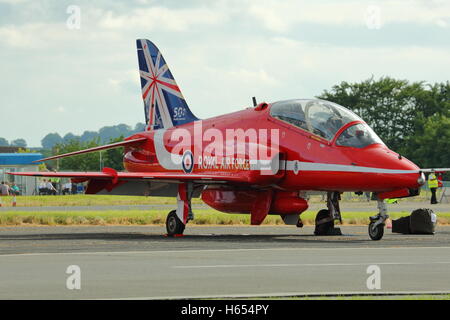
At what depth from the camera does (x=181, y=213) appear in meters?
23.5

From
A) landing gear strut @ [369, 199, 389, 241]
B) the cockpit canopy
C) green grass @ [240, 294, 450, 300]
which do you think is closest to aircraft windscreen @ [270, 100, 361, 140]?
the cockpit canopy

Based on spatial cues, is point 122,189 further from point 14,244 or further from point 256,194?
point 14,244

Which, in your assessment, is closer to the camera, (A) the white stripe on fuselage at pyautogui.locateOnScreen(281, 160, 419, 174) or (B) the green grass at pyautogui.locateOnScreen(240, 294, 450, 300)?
(B) the green grass at pyautogui.locateOnScreen(240, 294, 450, 300)

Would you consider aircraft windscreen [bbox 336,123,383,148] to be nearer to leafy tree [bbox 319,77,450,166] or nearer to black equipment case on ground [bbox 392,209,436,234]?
black equipment case on ground [bbox 392,209,436,234]

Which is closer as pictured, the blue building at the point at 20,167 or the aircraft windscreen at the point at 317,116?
the aircraft windscreen at the point at 317,116

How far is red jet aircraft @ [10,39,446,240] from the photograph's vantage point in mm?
20750

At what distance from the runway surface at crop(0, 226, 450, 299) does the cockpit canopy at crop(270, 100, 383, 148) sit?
2288mm

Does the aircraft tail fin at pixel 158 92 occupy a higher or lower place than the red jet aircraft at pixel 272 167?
higher

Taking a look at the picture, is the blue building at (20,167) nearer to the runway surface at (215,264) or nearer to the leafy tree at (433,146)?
the leafy tree at (433,146)

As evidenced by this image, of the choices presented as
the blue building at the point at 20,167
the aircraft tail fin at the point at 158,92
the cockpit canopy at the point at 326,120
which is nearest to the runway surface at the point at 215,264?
the cockpit canopy at the point at 326,120

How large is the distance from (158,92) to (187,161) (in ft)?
13.1

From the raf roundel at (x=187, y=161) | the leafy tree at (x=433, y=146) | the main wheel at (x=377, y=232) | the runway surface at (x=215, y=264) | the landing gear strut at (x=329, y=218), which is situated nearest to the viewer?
the runway surface at (x=215, y=264)

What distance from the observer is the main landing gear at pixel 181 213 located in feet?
77.1
